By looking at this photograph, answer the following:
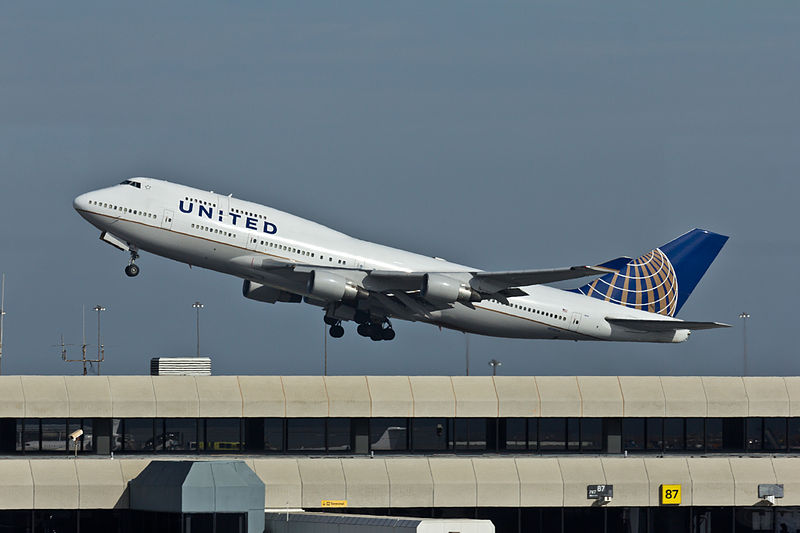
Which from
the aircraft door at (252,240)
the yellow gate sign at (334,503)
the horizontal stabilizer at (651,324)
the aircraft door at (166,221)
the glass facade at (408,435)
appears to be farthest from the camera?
the horizontal stabilizer at (651,324)

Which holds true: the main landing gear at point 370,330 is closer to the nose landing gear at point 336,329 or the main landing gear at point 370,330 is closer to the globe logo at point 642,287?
the nose landing gear at point 336,329

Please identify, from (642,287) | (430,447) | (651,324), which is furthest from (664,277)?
(430,447)

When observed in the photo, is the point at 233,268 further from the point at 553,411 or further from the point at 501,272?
the point at 553,411

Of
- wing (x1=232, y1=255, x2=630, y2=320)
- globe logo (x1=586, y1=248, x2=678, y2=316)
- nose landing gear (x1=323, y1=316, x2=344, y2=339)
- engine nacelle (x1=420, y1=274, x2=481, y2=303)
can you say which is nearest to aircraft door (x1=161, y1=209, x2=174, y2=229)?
wing (x1=232, y1=255, x2=630, y2=320)

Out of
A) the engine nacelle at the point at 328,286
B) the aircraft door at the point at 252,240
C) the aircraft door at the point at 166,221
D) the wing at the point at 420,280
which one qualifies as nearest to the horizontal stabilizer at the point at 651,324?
the wing at the point at 420,280

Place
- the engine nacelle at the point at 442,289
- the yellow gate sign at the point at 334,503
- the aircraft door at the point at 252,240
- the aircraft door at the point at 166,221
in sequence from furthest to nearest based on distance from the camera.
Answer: the engine nacelle at the point at 442,289 < the aircraft door at the point at 252,240 < the aircraft door at the point at 166,221 < the yellow gate sign at the point at 334,503

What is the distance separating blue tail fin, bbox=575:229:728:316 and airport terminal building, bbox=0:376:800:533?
19.9 meters

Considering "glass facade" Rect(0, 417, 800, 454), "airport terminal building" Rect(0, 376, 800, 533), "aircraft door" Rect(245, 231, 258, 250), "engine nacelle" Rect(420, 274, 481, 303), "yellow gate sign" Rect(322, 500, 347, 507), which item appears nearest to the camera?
"airport terminal building" Rect(0, 376, 800, 533)

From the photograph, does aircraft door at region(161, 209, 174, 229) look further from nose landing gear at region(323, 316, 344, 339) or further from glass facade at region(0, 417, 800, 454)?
nose landing gear at region(323, 316, 344, 339)

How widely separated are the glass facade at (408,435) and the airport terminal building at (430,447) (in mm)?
67

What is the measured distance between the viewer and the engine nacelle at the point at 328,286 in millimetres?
67875

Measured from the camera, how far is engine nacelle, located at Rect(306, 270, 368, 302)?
67.9 metres

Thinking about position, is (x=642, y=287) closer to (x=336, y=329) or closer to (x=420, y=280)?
(x=420, y=280)

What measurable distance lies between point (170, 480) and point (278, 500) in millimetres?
5878
